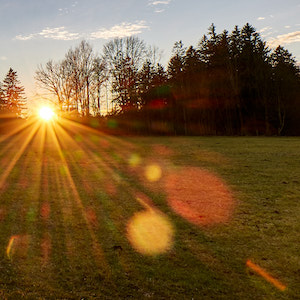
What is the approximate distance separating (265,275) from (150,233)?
186 centimetres

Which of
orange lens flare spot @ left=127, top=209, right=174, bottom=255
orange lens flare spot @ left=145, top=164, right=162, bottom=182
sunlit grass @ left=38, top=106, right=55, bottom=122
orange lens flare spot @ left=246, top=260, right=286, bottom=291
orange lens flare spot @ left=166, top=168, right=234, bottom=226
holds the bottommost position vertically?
orange lens flare spot @ left=246, top=260, right=286, bottom=291

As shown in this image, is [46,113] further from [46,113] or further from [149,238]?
[149,238]

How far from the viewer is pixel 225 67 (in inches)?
1389

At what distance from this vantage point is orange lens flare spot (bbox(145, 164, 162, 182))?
9.05m

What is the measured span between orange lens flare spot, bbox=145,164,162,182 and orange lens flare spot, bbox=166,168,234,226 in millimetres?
434

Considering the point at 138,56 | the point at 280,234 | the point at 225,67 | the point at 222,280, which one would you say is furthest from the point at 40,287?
the point at 138,56

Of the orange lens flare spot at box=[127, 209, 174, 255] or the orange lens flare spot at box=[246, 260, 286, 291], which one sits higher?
the orange lens flare spot at box=[127, 209, 174, 255]

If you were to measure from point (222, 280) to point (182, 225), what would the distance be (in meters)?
1.73

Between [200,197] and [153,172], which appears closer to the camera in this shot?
[200,197]

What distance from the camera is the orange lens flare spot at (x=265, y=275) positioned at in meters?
3.12

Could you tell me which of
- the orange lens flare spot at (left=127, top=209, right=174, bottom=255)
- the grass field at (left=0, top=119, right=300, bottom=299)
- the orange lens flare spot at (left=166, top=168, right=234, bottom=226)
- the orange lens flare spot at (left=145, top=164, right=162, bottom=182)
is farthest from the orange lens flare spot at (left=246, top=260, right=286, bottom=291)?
the orange lens flare spot at (left=145, top=164, right=162, bottom=182)

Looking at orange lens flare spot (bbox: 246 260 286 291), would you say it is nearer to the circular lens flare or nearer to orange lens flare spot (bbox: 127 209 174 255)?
orange lens flare spot (bbox: 127 209 174 255)

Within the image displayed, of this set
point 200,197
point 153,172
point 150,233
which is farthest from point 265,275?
point 153,172

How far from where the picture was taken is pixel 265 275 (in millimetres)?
3330
